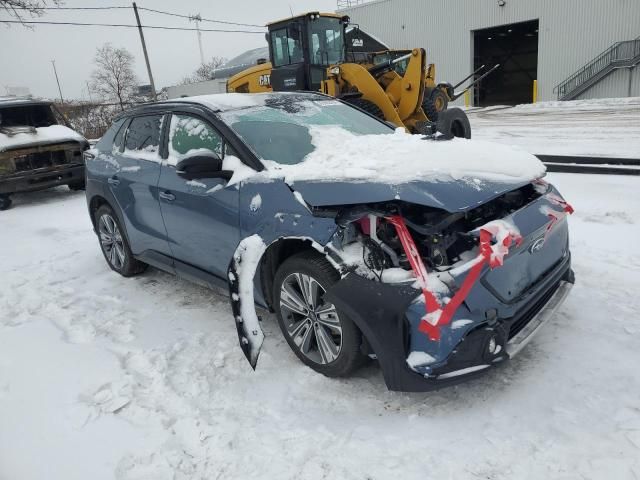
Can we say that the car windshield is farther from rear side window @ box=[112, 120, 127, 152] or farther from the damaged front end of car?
rear side window @ box=[112, 120, 127, 152]

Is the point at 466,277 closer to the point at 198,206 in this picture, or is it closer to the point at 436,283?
the point at 436,283

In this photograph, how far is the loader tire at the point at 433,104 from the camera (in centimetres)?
1101

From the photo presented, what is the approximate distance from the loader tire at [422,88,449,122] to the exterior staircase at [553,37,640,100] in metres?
16.9

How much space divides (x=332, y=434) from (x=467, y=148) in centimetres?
191

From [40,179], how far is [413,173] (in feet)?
27.8

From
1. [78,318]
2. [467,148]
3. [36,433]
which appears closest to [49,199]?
Result: [78,318]

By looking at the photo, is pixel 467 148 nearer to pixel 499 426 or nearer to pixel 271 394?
pixel 499 426

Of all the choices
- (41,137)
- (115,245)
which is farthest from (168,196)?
(41,137)

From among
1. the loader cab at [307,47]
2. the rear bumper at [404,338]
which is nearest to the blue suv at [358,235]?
the rear bumper at [404,338]

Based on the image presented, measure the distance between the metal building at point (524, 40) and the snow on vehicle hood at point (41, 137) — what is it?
23490 millimetres

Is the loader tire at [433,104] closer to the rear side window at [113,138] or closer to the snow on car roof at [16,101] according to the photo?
the rear side window at [113,138]

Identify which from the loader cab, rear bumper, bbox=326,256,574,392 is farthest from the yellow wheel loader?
rear bumper, bbox=326,256,574,392

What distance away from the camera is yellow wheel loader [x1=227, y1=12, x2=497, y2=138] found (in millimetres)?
10258

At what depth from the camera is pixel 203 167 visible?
328cm
